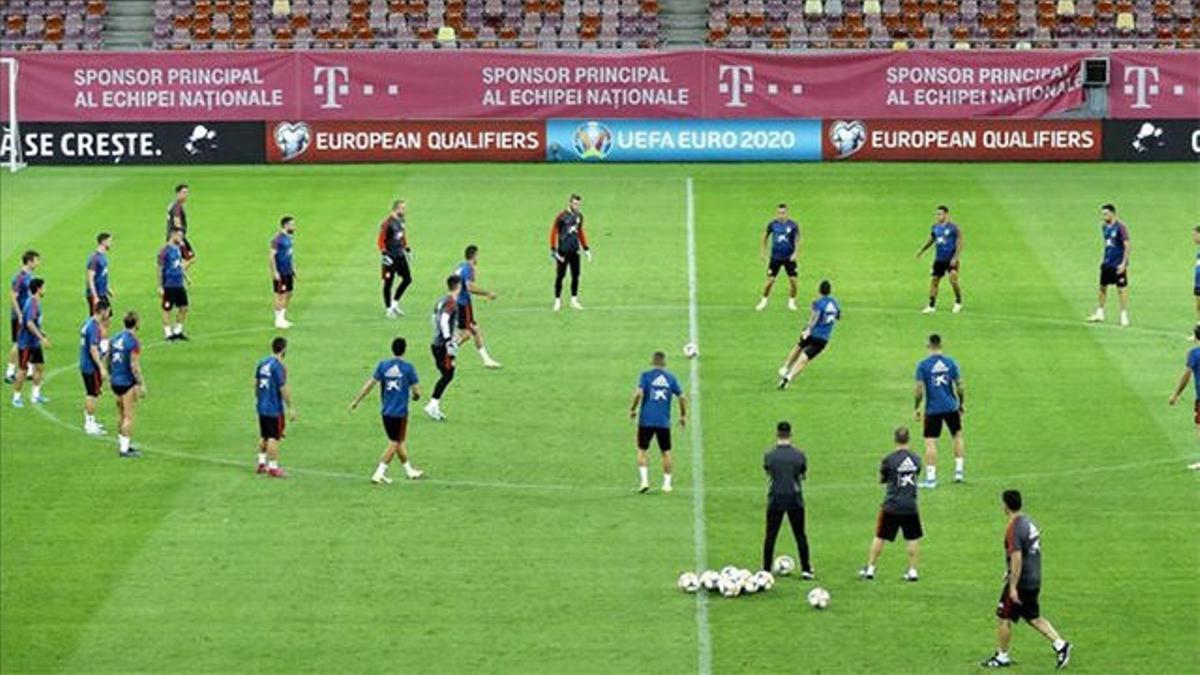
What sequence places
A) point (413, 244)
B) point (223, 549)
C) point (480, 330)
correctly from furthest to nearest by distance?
point (413, 244), point (480, 330), point (223, 549)

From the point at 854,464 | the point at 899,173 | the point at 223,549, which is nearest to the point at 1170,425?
the point at 854,464

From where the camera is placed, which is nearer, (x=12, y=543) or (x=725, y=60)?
(x=12, y=543)

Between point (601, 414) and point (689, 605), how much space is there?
1016 cm

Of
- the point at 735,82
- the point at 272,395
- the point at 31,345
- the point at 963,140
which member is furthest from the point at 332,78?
the point at 272,395

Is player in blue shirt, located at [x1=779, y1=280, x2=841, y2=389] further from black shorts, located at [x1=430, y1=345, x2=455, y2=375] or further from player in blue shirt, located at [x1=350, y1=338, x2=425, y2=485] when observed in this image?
player in blue shirt, located at [x1=350, y1=338, x2=425, y2=485]

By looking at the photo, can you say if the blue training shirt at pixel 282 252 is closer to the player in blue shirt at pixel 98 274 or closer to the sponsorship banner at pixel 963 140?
the player in blue shirt at pixel 98 274

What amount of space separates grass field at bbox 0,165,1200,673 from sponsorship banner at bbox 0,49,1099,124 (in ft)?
15.8

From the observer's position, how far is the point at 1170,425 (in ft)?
138

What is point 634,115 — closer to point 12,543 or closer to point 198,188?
point 198,188

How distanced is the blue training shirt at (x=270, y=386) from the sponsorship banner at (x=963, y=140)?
31799 millimetres

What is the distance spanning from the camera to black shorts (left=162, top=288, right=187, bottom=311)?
1914 inches

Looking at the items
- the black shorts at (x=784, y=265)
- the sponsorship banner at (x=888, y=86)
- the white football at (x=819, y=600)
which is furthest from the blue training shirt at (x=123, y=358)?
the sponsorship banner at (x=888, y=86)

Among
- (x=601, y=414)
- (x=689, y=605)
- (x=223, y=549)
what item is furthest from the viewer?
(x=601, y=414)

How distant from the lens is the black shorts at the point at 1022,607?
100 ft
